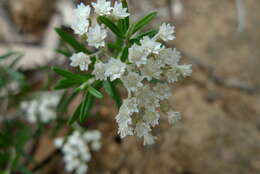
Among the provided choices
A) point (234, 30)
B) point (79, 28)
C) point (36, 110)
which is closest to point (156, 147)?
point (36, 110)

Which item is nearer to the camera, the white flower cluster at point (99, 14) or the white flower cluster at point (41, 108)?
the white flower cluster at point (99, 14)

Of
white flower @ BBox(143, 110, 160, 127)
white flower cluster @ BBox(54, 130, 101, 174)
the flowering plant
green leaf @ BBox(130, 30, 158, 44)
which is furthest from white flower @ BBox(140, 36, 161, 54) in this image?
white flower cluster @ BBox(54, 130, 101, 174)

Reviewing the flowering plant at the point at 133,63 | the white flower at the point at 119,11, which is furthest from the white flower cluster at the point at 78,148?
the white flower at the point at 119,11

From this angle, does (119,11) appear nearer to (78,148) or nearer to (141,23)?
(141,23)

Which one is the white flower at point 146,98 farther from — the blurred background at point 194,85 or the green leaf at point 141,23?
the blurred background at point 194,85

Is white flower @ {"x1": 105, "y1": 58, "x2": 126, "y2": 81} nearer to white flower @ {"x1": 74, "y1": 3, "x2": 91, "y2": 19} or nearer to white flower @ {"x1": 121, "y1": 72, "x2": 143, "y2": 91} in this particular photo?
white flower @ {"x1": 121, "y1": 72, "x2": 143, "y2": 91}

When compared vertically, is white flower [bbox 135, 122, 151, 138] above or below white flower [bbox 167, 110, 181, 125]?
below

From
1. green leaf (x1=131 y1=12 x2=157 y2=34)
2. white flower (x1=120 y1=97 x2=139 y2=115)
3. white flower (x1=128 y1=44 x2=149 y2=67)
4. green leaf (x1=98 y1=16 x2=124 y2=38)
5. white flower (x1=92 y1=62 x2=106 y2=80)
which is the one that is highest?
green leaf (x1=131 y1=12 x2=157 y2=34)
